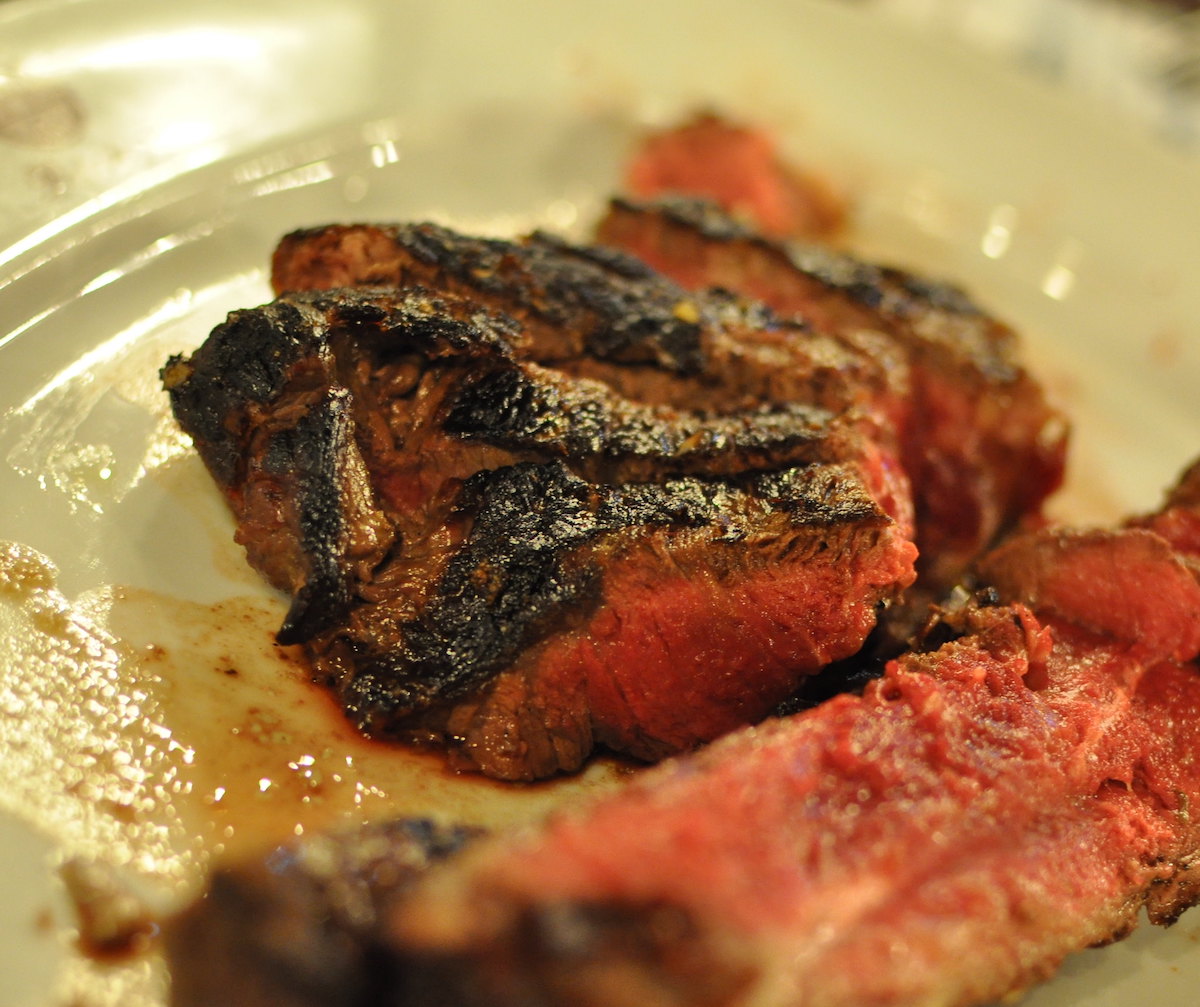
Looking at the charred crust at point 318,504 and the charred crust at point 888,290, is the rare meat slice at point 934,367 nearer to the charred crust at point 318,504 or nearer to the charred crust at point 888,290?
the charred crust at point 888,290

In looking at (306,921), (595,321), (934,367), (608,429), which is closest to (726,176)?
(934,367)

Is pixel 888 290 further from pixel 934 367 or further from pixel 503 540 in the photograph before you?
pixel 503 540

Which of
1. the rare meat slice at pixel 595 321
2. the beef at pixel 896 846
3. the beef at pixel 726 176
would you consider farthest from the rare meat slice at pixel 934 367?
the beef at pixel 726 176

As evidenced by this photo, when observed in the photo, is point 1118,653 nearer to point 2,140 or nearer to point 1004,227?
point 1004,227

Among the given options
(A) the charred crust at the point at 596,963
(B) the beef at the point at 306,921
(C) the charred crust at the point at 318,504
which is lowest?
(B) the beef at the point at 306,921

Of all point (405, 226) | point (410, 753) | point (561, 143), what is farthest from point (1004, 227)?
point (410, 753)

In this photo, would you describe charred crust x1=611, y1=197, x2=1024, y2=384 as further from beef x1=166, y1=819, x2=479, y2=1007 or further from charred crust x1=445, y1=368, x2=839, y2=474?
beef x1=166, y1=819, x2=479, y2=1007
